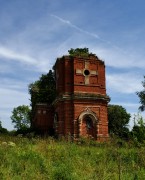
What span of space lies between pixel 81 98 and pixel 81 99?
96 millimetres

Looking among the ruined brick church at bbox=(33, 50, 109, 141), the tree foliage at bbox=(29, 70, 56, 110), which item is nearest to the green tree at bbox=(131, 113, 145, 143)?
the ruined brick church at bbox=(33, 50, 109, 141)

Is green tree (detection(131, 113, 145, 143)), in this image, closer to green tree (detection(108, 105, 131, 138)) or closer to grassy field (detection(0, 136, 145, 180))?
grassy field (detection(0, 136, 145, 180))

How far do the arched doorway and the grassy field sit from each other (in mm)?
15072

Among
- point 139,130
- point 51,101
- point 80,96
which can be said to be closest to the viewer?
point 139,130

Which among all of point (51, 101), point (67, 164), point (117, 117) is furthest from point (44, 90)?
point (67, 164)

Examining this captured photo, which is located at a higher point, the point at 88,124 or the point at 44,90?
the point at 44,90

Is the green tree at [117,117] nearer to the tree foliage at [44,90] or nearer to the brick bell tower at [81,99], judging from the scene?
the tree foliage at [44,90]

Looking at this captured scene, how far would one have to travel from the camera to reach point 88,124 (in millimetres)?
30062

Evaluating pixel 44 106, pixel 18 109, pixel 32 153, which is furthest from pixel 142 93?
pixel 32 153

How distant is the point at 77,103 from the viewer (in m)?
29.9

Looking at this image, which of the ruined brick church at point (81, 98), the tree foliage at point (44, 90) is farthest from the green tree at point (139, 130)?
the tree foliage at point (44, 90)

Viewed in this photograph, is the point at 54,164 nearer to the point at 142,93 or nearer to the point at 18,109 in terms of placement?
the point at 142,93

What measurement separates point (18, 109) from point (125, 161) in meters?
62.8

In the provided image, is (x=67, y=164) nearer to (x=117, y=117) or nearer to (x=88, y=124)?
(x=88, y=124)
